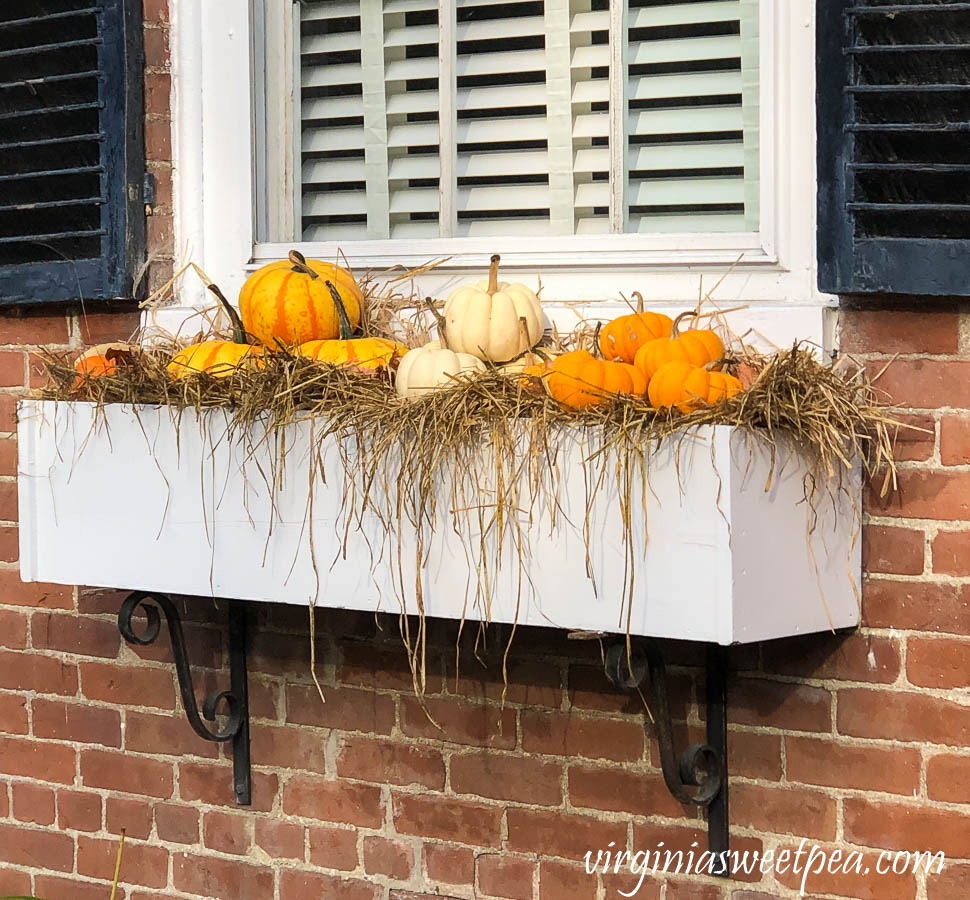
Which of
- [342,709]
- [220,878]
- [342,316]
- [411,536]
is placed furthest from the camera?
[220,878]

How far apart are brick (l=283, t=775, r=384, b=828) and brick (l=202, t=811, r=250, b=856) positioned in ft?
0.33

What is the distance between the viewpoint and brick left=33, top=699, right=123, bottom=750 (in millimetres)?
2352

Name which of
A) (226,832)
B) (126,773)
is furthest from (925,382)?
(126,773)

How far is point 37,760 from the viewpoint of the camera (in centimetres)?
242

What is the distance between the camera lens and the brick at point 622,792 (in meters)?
1.92

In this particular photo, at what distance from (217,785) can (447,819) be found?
0.46 meters

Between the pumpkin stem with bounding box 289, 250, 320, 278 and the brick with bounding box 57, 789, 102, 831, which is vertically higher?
the pumpkin stem with bounding box 289, 250, 320, 278

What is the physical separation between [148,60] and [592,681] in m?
1.33

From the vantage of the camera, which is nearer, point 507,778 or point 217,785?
point 507,778

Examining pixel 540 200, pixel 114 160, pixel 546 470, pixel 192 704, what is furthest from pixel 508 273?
pixel 192 704

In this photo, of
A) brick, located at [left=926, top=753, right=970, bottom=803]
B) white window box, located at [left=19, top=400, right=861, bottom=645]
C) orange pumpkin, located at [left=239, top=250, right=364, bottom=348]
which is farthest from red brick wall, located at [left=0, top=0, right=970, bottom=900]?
orange pumpkin, located at [left=239, top=250, right=364, bottom=348]

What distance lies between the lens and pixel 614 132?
6.59ft

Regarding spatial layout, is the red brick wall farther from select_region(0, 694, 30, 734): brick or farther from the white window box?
the white window box

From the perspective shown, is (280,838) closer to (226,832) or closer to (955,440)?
(226,832)
